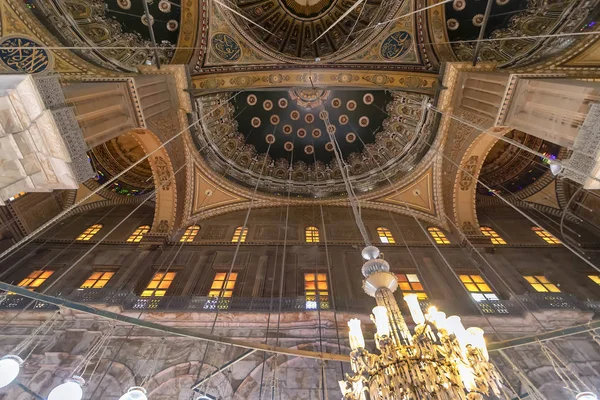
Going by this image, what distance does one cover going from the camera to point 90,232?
10141mm

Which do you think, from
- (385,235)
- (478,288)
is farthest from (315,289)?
(478,288)

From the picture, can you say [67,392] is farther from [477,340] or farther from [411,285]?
[411,285]

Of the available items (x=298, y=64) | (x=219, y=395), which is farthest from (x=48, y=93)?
(x=298, y=64)

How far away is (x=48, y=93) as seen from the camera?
4.04 m

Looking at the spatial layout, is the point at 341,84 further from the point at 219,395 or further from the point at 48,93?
the point at 219,395

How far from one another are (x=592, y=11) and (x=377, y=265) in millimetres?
7283

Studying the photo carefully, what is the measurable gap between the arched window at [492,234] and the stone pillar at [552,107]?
5.45 meters

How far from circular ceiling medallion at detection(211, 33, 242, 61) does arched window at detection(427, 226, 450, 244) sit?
8.59 m

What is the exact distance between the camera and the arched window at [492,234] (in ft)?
32.1

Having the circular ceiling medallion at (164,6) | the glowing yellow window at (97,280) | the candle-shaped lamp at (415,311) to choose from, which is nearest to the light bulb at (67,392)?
the candle-shaped lamp at (415,311)

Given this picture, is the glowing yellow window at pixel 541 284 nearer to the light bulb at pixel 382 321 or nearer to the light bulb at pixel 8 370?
the light bulb at pixel 382 321

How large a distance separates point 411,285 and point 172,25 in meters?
9.80

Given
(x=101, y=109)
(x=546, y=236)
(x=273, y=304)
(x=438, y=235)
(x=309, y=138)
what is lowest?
(x=273, y=304)

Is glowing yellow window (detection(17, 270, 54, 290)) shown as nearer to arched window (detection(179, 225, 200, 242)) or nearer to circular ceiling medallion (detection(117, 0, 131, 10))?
arched window (detection(179, 225, 200, 242))
